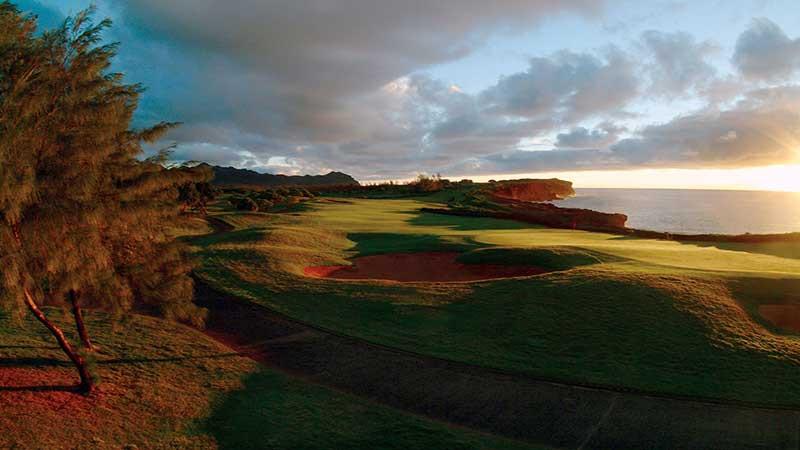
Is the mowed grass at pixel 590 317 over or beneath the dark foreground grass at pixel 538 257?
beneath

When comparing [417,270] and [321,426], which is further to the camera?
[417,270]

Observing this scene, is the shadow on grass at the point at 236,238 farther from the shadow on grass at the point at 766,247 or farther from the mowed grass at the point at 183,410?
the shadow on grass at the point at 766,247

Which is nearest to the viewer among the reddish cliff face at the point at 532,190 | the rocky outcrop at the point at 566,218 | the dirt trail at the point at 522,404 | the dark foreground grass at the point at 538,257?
the dirt trail at the point at 522,404

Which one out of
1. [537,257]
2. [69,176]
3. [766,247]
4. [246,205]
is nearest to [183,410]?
[69,176]

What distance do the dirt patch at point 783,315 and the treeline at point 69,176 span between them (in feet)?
59.8

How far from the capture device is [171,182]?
10719 millimetres

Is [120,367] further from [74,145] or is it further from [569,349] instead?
[569,349]

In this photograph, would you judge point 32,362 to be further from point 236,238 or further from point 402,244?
point 402,244

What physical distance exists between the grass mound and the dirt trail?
1298 centimetres

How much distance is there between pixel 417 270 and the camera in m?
26.3

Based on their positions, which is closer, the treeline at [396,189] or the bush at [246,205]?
the bush at [246,205]

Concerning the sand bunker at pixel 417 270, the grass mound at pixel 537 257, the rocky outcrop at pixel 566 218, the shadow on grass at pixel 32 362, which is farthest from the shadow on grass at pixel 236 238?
the rocky outcrop at pixel 566 218

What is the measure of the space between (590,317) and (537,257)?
1013 centimetres

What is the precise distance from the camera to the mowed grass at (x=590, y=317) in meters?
12.3
